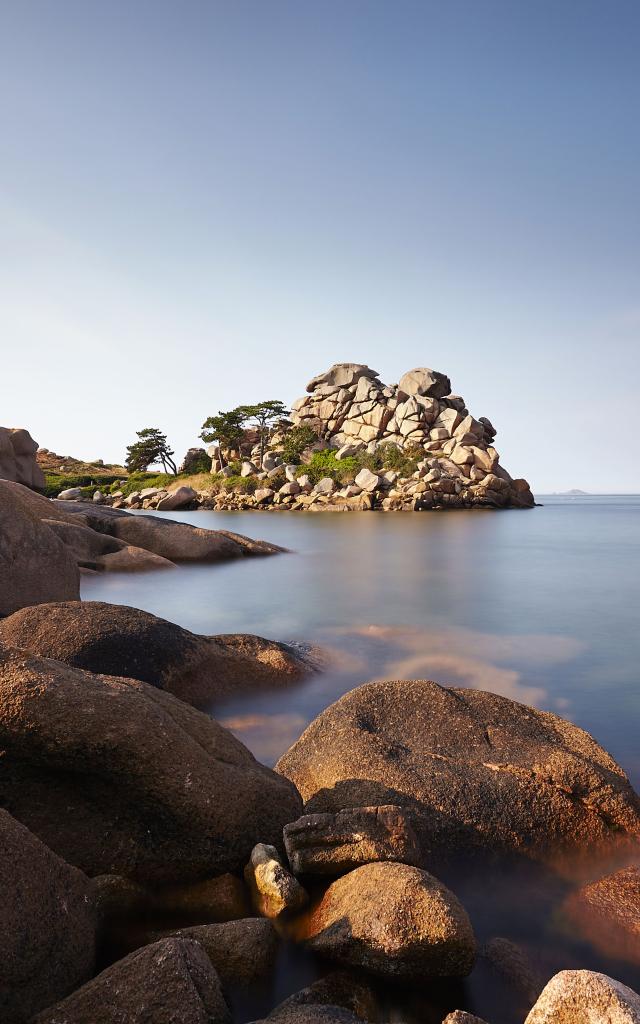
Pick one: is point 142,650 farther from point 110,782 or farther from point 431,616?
point 431,616

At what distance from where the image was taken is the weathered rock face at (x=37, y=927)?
2627 millimetres

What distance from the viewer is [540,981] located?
3.38 metres

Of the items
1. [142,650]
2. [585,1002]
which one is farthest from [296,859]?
[142,650]

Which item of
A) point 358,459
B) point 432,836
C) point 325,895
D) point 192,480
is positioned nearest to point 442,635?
point 432,836

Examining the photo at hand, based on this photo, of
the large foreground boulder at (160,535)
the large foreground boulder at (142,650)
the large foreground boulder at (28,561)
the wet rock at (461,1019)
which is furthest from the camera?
the large foreground boulder at (160,535)

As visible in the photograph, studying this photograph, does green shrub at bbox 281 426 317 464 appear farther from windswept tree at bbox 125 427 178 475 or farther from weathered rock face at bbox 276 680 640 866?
weathered rock face at bbox 276 680 640 866

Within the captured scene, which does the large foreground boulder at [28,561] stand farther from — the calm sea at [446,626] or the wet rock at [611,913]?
the wet rock at [611,913]

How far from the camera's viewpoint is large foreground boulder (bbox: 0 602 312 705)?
6352 mm

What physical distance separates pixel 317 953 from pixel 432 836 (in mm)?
1372

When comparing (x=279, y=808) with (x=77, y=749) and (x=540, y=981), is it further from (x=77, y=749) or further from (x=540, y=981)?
(x=540, y=981)

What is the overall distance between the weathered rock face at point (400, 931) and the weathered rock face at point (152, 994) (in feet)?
2.53

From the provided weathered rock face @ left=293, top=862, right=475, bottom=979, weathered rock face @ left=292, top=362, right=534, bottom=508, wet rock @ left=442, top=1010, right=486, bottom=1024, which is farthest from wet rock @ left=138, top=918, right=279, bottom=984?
weathered rock face @ left=292, top=362, right=534, bottom=508

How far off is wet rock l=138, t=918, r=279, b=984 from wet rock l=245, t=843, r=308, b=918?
0.92ft

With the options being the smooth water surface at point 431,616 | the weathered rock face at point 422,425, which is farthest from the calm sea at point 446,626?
the weathered rock face at point 422,425
